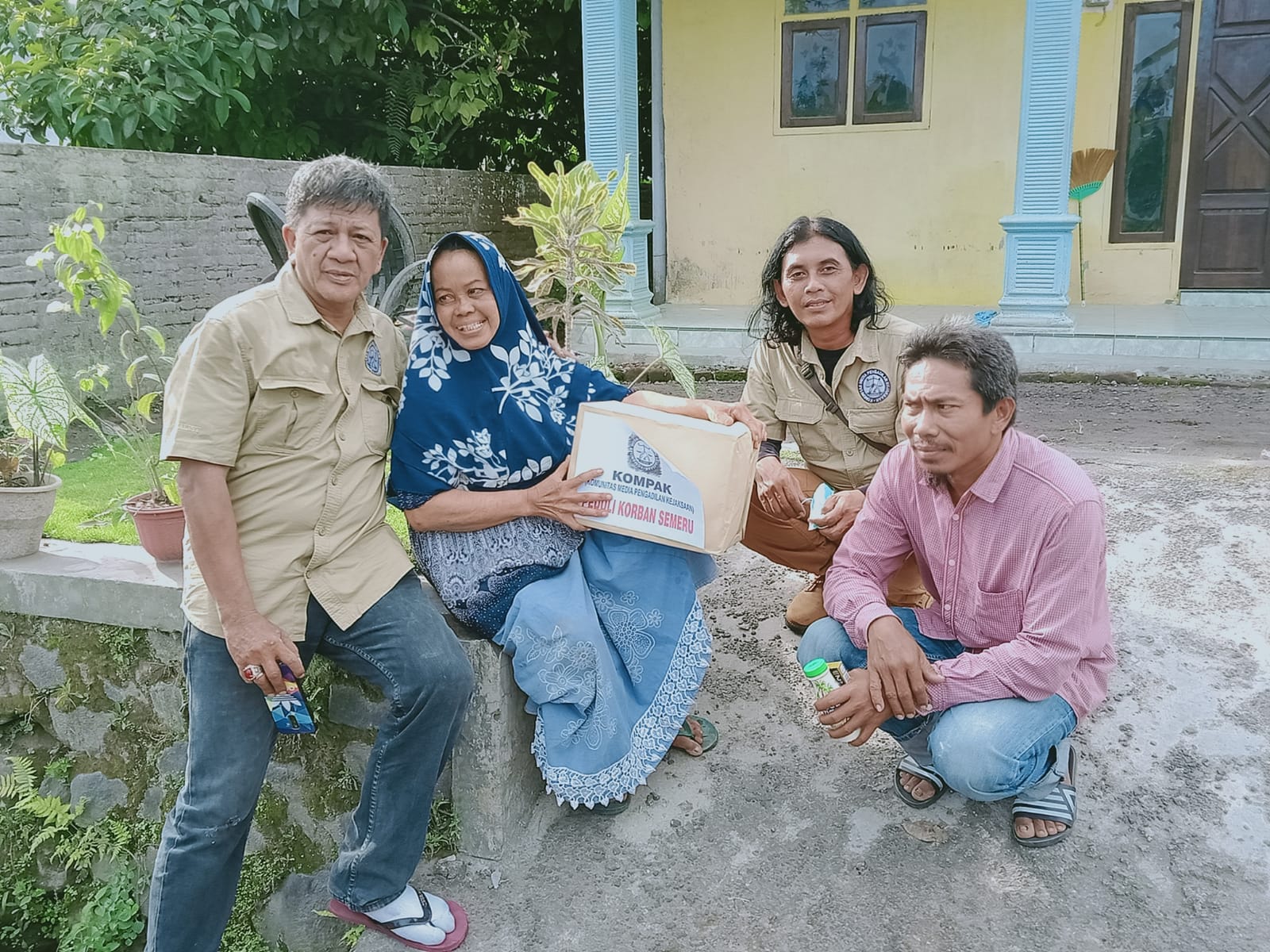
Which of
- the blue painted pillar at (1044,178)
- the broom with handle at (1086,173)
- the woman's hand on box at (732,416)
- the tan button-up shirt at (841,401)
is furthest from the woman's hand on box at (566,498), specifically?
the broom with handle at (1086,173)

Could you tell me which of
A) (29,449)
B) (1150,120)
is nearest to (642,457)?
(29,449)

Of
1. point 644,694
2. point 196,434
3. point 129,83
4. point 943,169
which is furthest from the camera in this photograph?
point 943,169

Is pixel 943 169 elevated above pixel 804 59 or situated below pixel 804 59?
below

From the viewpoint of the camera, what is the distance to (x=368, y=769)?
2.15 metres

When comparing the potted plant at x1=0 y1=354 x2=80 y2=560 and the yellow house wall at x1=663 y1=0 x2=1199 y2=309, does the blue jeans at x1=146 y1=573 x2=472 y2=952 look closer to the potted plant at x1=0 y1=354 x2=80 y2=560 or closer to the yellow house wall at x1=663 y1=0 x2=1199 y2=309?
the potted plant at x1=0 y1=354 x2=80 y2=560

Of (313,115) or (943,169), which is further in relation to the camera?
(313,115)

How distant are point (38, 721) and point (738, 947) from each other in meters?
2.53

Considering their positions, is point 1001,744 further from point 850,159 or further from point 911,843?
point 850,159

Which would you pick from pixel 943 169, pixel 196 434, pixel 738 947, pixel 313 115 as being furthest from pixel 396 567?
pixel 313 115

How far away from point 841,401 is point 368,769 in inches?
66.1

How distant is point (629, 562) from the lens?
240 cm

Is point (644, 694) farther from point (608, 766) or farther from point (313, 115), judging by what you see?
point (313, 115)

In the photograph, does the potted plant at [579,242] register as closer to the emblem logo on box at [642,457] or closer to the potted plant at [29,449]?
the emblem logo on box at [642,457]

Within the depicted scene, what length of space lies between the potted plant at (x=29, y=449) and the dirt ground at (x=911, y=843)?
168 cm
